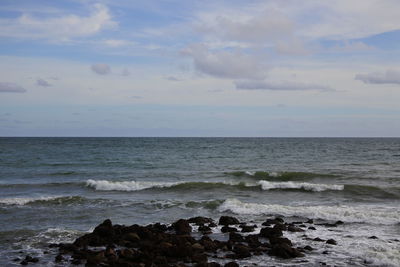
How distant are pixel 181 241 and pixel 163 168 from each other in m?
28.6

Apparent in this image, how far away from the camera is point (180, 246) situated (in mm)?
12258

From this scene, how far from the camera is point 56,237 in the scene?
1482 centimetres

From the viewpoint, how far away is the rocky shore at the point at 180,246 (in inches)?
460

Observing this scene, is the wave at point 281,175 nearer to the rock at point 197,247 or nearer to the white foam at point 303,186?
the white foam at point 303,186

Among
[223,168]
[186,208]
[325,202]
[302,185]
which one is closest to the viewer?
[186,208]

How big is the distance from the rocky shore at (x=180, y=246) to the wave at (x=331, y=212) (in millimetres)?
2639

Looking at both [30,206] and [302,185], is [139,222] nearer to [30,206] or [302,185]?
[30,206]

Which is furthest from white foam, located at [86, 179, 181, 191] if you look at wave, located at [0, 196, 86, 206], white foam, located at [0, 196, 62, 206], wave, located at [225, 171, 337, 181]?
wave, located at [225, 171, 337, 181]

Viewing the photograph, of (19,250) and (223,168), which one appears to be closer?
(19,250)

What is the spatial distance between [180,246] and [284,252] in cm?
302

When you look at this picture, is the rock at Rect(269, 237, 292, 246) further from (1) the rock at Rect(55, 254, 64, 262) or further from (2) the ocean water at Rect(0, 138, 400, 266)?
(1) the rock at Rect(55, 254, 64, 262)

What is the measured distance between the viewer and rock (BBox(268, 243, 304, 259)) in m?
12.0

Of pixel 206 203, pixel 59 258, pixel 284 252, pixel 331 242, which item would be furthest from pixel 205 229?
pixel 206 203

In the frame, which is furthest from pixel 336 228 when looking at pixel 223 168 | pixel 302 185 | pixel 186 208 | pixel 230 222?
pixel 223 168
